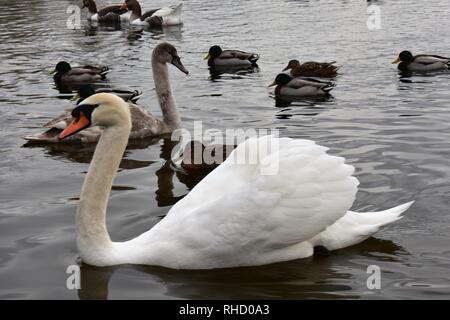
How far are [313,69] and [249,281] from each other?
34.5 ft

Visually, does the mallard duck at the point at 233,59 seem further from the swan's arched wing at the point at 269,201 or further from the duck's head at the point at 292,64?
the swan's arched wing at the point at 269,201

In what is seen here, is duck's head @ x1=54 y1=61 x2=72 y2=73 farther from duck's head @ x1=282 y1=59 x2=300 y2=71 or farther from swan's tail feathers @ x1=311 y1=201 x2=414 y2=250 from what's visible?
swan's tail feathers @ x1=311 y1=201 x2=414 y2=250

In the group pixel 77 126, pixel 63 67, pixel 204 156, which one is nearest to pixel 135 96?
pixel 63 67

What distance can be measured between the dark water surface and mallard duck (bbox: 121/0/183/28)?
76 centimetres

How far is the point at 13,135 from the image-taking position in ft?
39.7

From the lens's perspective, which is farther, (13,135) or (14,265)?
(13,135)

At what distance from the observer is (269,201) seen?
642cm

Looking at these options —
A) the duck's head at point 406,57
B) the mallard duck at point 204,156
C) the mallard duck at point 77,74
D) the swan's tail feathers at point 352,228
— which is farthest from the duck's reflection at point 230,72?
the swan's tail feathers at point 352,228

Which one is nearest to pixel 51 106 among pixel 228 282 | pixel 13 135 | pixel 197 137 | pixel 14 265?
pixel 13 135

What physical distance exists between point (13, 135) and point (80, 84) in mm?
4798

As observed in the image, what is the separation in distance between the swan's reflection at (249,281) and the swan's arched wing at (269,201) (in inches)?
9.8

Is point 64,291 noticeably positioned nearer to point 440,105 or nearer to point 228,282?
point 228,282

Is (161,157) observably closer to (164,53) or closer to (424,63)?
(164,53)

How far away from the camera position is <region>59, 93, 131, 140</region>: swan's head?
21.9 ft
